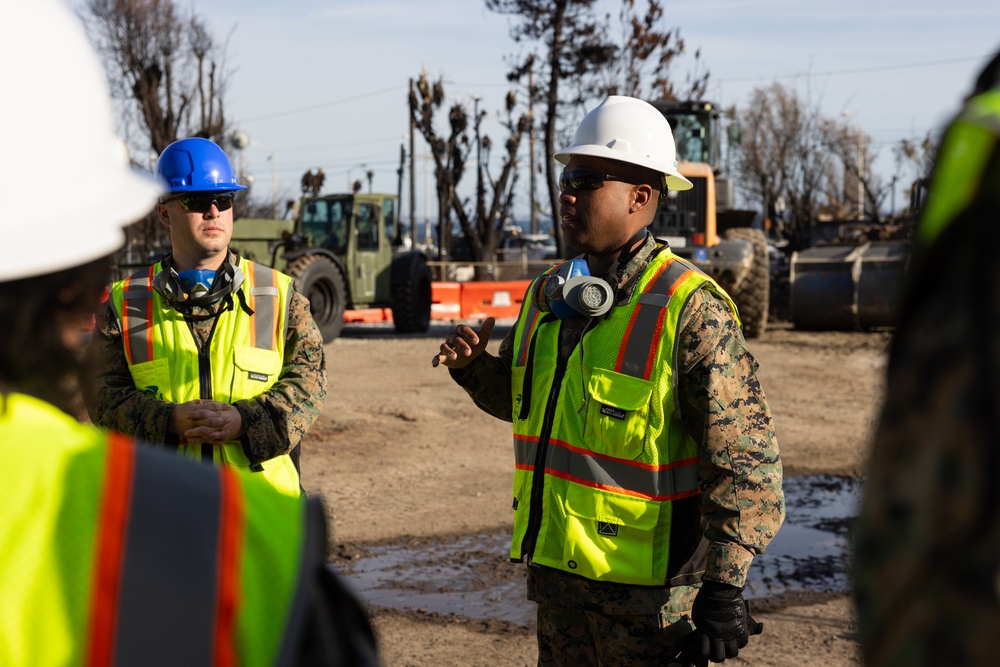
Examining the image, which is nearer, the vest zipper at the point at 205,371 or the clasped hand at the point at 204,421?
the clasped hand at the point at 204,421

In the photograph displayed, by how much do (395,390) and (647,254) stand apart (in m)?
9.18

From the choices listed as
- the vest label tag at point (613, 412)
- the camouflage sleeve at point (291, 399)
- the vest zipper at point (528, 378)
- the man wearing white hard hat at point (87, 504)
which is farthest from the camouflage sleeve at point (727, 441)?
the man wearing white hard hat at point (87, 504)

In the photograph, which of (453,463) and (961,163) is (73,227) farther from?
(453,463)

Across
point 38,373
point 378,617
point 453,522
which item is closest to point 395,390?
point 453,522

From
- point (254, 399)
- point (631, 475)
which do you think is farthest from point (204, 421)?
point (631, 475)

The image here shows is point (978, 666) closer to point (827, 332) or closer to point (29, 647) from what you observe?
point (29, 647)

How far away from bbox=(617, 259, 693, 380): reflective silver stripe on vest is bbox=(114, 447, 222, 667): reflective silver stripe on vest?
2.09 m

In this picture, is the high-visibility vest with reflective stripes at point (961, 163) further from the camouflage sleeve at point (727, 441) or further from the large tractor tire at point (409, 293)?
the large tractor tire at point (409, 293)

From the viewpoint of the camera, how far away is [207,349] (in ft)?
11.5

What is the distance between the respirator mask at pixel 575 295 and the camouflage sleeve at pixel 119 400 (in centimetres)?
123

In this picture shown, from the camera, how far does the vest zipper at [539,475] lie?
123 inches

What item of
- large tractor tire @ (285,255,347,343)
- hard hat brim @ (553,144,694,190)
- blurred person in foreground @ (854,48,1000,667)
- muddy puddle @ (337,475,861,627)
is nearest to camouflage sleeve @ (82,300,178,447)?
hard hat brim @ (553,144,694,190)

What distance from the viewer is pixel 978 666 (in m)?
0.79

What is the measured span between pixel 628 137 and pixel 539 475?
1.13 m
